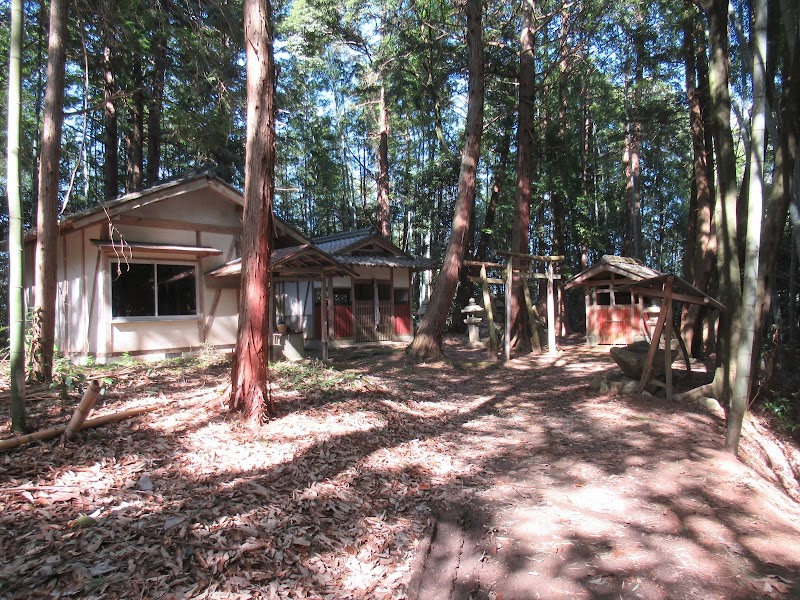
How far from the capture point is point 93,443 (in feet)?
14.4

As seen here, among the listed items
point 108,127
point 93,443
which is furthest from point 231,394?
point 108,127

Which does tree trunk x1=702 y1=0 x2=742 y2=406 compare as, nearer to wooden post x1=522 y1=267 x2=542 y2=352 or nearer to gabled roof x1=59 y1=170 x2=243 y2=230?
wooden post x1=522 y1=267 x2=542 y2=352

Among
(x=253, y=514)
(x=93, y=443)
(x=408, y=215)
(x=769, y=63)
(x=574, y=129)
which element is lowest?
(x=253, y=514)

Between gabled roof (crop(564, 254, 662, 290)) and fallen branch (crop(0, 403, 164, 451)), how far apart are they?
48.7 ft

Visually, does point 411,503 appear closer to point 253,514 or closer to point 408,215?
point 253,514

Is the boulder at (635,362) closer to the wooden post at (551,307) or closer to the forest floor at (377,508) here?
the forest floor at (377,508)

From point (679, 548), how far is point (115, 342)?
35.3 ft

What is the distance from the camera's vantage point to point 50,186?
6.74m

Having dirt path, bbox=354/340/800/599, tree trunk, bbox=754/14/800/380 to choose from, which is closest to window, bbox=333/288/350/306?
dirt path, bbox=354/340/800/599

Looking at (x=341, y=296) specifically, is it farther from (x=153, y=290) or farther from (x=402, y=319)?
(x=153, y=290)

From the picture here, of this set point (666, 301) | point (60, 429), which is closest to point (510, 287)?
point (666, 301)

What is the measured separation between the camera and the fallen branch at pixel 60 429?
13.0 ft

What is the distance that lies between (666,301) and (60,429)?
8.07 m

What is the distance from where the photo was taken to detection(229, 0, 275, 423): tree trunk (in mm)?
5426
